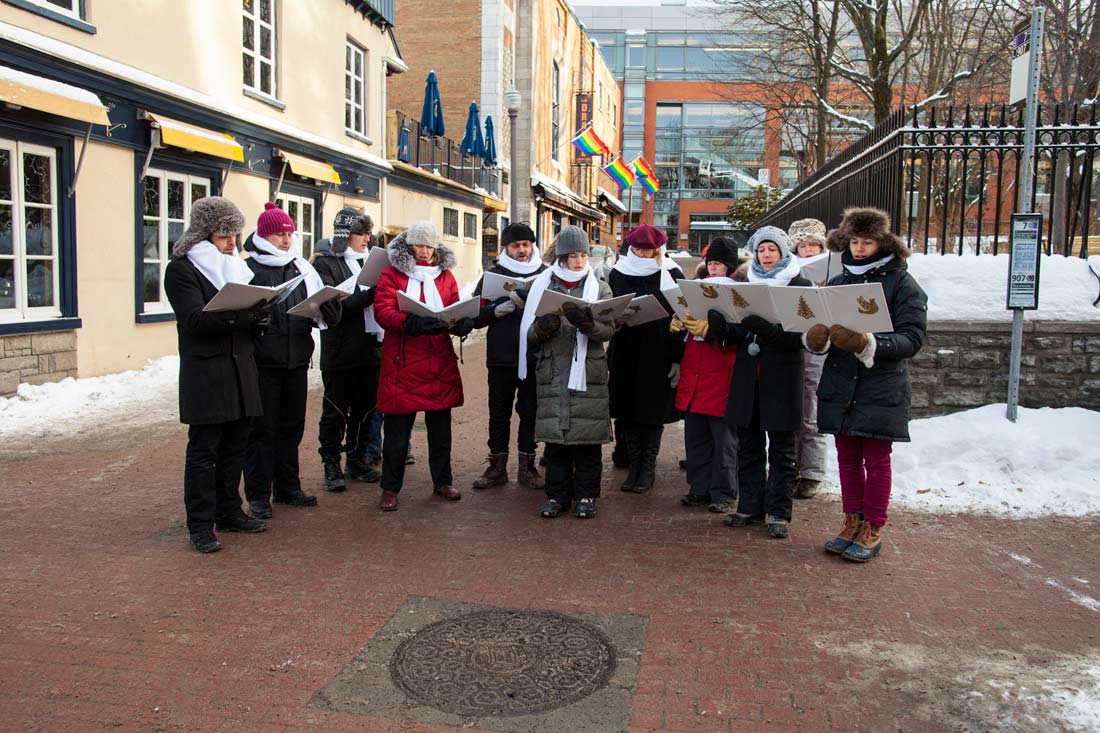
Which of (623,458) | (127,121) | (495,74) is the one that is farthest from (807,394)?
(495,74)

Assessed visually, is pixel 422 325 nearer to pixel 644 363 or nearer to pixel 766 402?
pixel 644 363

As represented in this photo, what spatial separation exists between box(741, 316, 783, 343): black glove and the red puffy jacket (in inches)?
78.7

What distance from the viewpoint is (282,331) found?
19.4 ft

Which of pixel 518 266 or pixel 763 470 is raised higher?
pixel 518 266

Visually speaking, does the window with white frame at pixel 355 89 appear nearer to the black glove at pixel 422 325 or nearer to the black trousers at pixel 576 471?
the black glove at pixel 422 325

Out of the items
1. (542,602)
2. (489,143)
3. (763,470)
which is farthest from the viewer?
(489,143)

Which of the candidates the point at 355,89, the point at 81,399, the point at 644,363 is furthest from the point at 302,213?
the point at 644,363

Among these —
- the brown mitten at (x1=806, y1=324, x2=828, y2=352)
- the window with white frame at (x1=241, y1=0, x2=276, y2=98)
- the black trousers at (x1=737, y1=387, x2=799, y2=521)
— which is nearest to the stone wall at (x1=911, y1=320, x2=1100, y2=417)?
the black trousers at (x1=737, y1=387, x2=799, y2=521)

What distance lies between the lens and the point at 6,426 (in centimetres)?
846

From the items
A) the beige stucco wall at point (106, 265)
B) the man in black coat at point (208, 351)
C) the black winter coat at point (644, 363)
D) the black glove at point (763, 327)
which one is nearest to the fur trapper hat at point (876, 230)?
the black glove at point (763, 327)

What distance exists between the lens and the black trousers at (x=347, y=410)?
686 centimetres

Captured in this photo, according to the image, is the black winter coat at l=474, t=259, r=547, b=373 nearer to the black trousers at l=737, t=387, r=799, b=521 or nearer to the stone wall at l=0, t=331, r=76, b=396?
the black trousers at l=737, t=387, r=799, b=521

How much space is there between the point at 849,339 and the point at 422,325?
2.69m

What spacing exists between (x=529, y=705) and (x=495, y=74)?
91.6 ft
